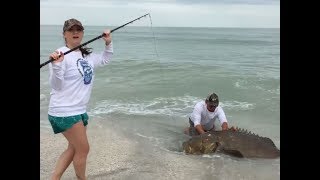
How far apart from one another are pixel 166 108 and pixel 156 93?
2485mm

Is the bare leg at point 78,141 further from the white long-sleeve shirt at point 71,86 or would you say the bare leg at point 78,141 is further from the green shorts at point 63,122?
the white long-sleeve shirt at point 71,86

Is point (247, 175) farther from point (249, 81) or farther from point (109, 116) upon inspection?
point (249, 81)

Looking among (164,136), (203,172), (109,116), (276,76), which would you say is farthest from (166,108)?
(276,76)

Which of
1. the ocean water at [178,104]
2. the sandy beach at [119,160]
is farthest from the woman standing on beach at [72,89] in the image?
the ocean water at [178,104]

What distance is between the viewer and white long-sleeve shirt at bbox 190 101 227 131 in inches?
310

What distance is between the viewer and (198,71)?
19469mm

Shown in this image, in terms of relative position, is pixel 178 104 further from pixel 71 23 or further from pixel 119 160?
pixel 71 23

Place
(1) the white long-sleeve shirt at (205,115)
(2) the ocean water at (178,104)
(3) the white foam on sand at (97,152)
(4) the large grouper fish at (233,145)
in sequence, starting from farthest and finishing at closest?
(1) the white long-sleeve shirt at (205,115)
(4) the large grouper fish at (233,145)
(2) the ocean water at (178,104)
(3) the white foam on sand at (97,152)

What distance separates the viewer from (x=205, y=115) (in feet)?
26.3

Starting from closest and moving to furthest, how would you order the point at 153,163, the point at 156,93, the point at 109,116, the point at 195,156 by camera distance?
the point at 153,163, the point at 195,156, the point at 109,116, the point at 156,93

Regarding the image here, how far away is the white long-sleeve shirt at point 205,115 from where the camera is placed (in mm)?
7883

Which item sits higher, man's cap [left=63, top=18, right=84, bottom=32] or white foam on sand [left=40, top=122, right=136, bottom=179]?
man's cap [left=63, top=18, right=84, bottom=32]

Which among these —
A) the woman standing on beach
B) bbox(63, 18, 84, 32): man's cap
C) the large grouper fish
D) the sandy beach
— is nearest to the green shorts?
the woman standing on beach

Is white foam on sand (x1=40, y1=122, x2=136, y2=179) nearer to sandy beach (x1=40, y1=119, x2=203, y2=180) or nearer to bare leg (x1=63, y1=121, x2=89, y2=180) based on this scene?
sandy beach (x1=40, y1=119, x2=203, y2=180)
